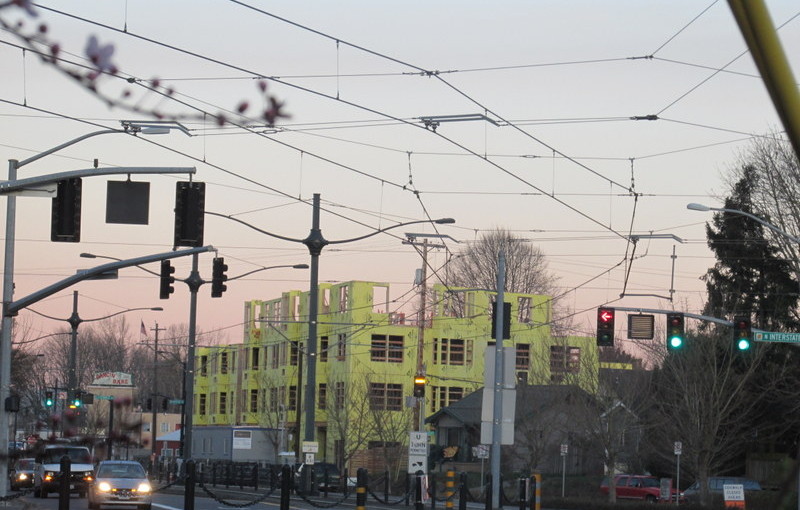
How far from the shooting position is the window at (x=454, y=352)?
89.3m

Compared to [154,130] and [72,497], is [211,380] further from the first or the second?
[154,130]

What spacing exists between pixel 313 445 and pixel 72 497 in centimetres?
1009

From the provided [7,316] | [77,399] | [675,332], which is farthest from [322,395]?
[7,316]

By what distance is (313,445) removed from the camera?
144ft

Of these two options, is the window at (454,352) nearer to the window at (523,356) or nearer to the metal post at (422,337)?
the window at (523,356)

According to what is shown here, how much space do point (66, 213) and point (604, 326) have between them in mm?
19909

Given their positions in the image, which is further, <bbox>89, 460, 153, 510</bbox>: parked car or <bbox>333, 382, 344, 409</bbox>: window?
<bbox>333, 382, 344, 409</bbox>: window

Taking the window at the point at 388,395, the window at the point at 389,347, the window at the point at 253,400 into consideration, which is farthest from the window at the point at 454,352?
the window at the point at 253,400

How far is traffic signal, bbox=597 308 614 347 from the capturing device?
127ft

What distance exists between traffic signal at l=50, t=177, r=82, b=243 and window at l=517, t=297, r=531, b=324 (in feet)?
223

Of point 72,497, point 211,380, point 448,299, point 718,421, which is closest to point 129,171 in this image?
point 72,497

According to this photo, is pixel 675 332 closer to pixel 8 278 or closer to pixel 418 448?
pixel 418 448

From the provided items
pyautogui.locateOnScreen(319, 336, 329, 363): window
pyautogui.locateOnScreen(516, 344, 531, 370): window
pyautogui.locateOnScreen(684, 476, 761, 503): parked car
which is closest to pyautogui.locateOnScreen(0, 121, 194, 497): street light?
pyautogui.locateOnScreen(684, 476, 761, 503): parked car

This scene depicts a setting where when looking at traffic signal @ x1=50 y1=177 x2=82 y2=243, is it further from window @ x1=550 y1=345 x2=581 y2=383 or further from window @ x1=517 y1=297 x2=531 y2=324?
window @ x1=517 y1=297 x2=531 y2=324
